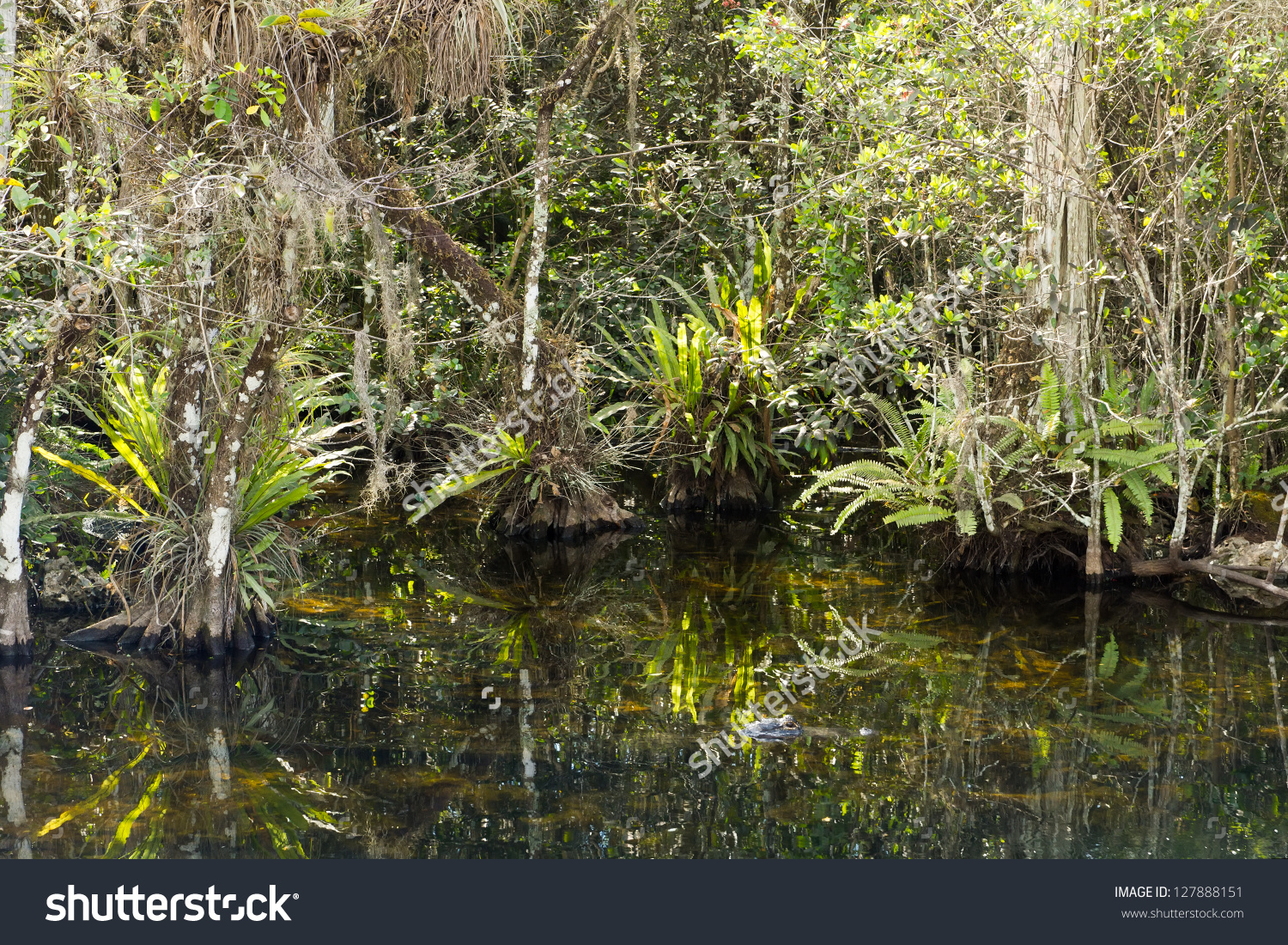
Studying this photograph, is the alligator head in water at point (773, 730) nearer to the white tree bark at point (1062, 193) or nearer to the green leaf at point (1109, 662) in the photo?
the green leaf at point (1109, 662)

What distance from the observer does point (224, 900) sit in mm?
3639

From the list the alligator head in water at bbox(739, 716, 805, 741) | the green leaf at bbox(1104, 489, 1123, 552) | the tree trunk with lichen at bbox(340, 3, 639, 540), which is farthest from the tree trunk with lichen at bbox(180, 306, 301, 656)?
the green leaf at bbox(1104, 489, 1123, 552)

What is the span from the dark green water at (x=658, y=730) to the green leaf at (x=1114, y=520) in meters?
0.41

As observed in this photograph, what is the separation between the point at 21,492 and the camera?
5723mm

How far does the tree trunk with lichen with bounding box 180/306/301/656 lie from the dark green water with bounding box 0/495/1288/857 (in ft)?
0.66

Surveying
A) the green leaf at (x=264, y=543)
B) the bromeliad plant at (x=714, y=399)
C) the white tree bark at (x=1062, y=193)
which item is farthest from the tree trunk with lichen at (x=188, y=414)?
the white tree bark at (x=1062, y=193)

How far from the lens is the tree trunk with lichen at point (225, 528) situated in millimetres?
5801

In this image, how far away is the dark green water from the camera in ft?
13.6

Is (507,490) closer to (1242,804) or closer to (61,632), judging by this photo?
(61,632)

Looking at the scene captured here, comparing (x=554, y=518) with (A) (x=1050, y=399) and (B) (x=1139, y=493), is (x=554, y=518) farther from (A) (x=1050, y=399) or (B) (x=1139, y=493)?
(B) (x=1139, y=493)

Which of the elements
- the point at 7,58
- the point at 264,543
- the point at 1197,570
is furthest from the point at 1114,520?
the point at 7,58

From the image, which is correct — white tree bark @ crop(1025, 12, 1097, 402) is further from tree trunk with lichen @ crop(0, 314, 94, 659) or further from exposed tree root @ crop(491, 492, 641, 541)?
tree trunk with lichen @ crop(0, 314, 94, 659)

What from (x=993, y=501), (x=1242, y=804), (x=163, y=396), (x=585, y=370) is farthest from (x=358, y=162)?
(x=1242, y=804)

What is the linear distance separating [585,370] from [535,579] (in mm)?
1844
